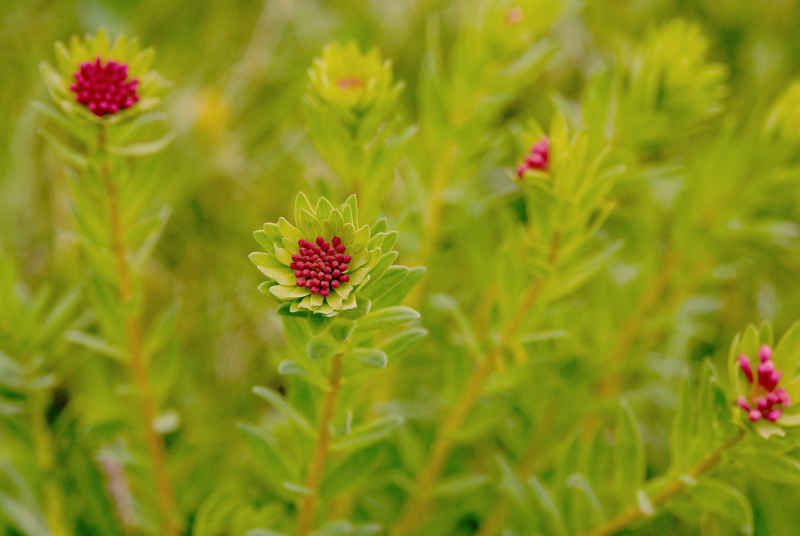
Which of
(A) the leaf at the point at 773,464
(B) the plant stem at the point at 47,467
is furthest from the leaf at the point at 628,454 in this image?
(B) the plant stem at the point at 47,467

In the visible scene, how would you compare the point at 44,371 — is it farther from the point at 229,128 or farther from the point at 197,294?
the point at 229,128

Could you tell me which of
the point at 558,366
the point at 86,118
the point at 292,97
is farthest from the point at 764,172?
the point at 292,97

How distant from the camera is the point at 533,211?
745 mm

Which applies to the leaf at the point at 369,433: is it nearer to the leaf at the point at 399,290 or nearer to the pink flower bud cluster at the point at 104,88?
the leaf at the point at 399,290

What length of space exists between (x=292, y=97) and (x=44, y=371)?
1017 mm

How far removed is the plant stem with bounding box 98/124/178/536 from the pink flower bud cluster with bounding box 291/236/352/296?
26 centimetres

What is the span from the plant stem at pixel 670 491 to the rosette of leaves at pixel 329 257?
38 centimetres

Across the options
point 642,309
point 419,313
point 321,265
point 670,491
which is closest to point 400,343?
point 419,313

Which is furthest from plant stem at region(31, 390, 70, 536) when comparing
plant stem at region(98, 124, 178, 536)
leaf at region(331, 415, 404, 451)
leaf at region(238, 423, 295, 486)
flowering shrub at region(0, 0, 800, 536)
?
leaf at region(331, 415, 404, 451)

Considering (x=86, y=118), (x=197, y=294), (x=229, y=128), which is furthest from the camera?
(x=229, y=128)

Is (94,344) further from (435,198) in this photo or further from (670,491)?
(670,491)

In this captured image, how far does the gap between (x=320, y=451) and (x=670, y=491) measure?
368mm

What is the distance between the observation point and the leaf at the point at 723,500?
69cm

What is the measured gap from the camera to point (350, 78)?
76 centimetres
